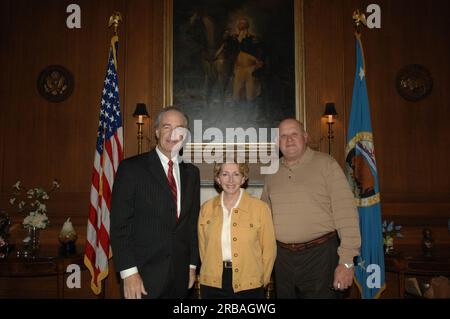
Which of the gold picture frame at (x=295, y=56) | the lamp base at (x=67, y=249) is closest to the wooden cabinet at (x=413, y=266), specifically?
the gold picture frame at (x=295, y=56)

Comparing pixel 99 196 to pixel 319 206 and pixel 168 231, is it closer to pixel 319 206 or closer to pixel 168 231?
pixel 168 231

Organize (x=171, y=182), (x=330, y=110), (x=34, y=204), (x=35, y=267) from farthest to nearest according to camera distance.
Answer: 1. (x=330, y=110)
2. (x=34, y=204)
3. (x=35, y=267)
4. (x=171, y=182)

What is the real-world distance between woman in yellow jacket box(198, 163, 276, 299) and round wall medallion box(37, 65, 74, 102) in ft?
12.6

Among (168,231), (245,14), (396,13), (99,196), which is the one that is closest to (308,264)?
(168,231)

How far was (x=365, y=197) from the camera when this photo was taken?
4422mm

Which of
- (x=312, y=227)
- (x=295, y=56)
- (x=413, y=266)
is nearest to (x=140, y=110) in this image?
(x=295, y=56)

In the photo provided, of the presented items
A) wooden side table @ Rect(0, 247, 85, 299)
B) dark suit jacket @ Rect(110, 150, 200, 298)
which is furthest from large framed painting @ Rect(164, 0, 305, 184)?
dark suit jacket @ Rect(110, 150, 200, 298)

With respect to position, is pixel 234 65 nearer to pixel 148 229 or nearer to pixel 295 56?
pixel 295 56

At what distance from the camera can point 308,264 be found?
2666 millimetres

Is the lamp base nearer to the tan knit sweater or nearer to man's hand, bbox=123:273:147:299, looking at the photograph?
man's hand, bbox=123:273:147:299

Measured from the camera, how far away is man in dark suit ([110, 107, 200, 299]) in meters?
2.32

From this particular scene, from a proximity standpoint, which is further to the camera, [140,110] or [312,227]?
[140,110]

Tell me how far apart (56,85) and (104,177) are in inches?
77.3

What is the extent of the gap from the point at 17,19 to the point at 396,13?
604cm
